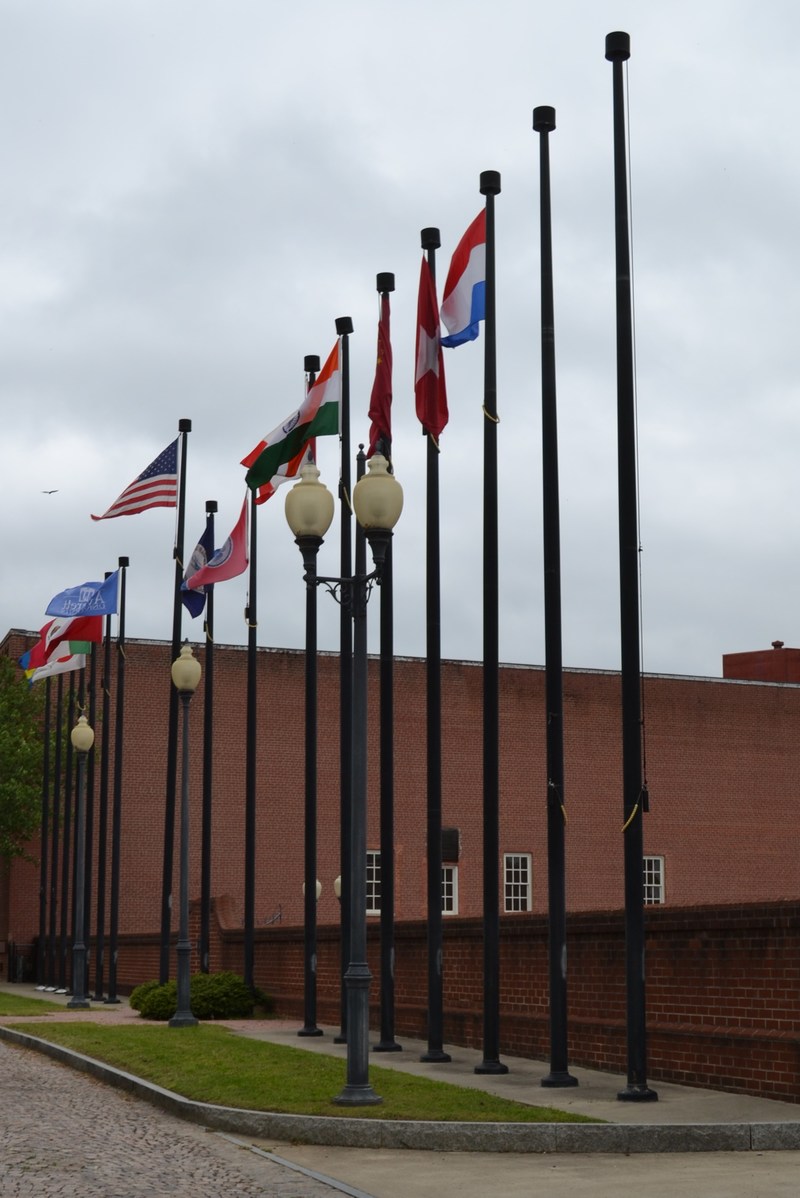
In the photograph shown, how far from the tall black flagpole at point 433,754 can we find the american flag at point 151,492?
989 cm

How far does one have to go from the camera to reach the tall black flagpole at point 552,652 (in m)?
15.5

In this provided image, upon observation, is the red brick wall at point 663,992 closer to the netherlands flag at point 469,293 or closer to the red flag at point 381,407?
the red flag at point 381,407

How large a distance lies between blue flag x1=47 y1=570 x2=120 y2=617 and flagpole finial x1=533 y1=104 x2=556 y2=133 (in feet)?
55.1

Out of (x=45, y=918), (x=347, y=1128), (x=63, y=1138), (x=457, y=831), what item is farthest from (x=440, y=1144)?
(x=457, y=831)

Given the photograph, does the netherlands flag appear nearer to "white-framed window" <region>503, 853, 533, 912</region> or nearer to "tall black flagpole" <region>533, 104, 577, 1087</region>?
"tall black flagpole" <region>533, 104, 577, 1087</region>

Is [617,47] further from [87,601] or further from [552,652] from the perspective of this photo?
[87,601]

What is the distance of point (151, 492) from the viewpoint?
28.4 metres

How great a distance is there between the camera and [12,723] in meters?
46.0

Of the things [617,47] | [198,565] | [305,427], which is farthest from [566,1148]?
[198,565]

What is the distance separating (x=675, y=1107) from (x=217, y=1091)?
4.31m

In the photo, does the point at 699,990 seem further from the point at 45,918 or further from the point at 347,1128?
the point at 45,918

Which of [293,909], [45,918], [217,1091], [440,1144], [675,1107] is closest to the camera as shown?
[440,1144]

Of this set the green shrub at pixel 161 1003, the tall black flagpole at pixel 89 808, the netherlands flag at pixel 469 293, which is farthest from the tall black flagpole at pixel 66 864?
the netherlands flag at pixel 469 293

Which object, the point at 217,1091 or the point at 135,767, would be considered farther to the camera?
the point at 135,767
